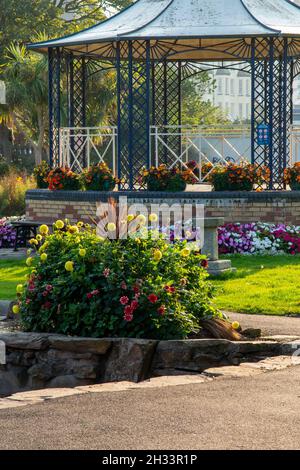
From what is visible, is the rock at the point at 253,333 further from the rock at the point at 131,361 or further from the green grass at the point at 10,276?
the green grass at the point at 10,276

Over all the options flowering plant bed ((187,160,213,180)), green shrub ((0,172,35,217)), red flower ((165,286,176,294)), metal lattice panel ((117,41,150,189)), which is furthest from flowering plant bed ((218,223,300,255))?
green shrub ((0,172,35,217))

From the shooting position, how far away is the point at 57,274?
10.0m

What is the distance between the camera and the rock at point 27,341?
937 cm

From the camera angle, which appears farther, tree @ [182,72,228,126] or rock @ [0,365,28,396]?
tree @ [182,72,228,126]

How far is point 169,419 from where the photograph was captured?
695 cm

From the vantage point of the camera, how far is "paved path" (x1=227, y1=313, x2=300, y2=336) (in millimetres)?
10430

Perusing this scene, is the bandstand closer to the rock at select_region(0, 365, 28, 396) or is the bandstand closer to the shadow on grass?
the shadow on grass

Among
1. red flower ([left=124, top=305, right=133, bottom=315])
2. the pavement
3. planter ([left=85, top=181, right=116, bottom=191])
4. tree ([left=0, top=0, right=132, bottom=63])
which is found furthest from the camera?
tree ([left=0, top=0, right=132, bottom=63])

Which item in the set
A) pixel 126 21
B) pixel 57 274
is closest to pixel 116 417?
pixel 57 274

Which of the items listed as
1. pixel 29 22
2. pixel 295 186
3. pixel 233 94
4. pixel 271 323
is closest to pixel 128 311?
pixel 271 323

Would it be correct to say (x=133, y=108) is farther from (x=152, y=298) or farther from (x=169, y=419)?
(x=169, y=419)

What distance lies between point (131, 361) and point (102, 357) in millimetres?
321

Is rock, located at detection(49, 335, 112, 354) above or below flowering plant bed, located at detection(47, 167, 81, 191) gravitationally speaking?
below

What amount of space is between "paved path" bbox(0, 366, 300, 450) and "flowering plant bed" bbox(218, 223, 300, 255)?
9.62m
